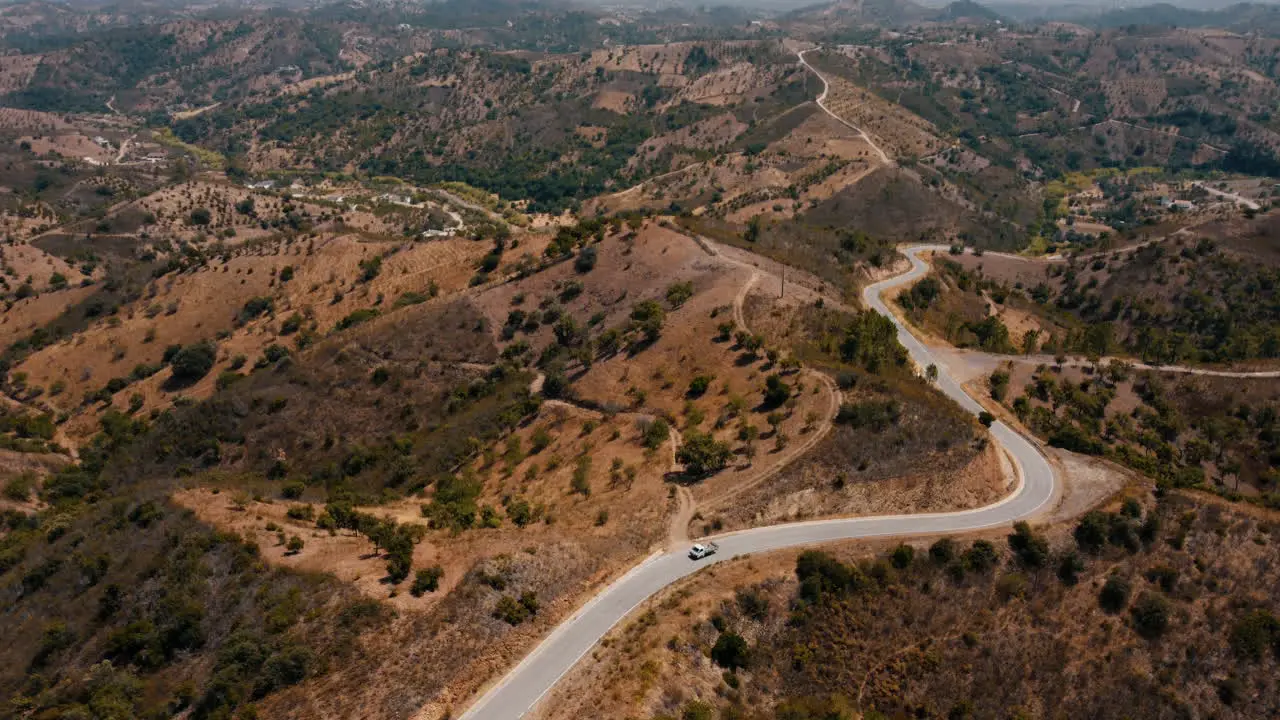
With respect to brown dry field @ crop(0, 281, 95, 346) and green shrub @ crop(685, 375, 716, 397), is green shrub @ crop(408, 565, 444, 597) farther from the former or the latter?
brown dry field @ crop(0, 281, 95, 346)

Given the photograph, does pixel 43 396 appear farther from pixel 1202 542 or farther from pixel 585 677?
pixel 1202 542

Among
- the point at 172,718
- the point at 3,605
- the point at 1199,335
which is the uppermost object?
the point at 172,718

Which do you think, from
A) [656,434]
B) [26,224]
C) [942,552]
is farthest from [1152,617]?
[26,224]

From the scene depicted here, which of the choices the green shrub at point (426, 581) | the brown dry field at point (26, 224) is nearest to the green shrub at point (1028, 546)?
the green shrub at point (426, 581)

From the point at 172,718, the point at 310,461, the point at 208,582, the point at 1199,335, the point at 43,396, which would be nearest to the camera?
the point at 172,718

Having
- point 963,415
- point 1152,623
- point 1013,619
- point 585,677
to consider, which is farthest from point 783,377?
point 585,677

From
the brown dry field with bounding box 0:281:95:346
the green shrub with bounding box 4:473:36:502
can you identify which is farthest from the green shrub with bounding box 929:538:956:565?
the brown dry field with bounding box 0:281:95:346
